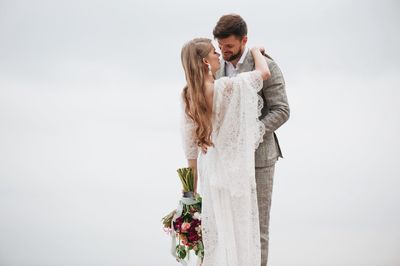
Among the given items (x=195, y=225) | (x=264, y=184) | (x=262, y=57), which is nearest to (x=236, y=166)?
(x=264, y=184)

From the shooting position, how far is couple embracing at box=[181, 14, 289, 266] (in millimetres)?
2367

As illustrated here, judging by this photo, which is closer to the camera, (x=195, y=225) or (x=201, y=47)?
(x=201, y=47)

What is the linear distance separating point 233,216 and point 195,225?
0.66 feet

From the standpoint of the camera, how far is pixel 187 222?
253 cm

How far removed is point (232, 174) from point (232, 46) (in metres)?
0.64

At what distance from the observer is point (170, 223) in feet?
8.59

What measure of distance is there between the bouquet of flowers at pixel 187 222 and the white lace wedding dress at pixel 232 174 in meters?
0.05

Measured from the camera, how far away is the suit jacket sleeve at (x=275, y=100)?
2447mm

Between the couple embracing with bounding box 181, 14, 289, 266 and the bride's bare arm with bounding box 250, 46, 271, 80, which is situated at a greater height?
the bride's bare arm with bounding box 250, 46, 271, 80

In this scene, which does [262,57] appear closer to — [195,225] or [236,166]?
[236,166]

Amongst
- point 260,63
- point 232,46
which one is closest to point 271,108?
point 260,63

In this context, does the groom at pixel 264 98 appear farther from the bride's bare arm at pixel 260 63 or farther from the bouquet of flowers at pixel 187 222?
the bouquet of flowers at pixel 187 222

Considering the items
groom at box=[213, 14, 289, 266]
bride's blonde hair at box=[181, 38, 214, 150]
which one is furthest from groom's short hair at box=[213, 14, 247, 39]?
bride's blonde hair at box=[181, 38, 214, 150]

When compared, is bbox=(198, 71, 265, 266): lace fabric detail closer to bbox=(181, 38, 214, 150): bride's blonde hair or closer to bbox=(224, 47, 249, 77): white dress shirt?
bbox=(181, 38, 214, 150): bride's blonde hair
